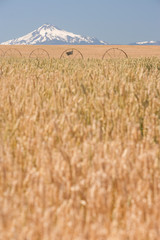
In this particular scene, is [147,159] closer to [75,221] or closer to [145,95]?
[75,221]

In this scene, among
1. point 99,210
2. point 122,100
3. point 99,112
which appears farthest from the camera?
point 122,100

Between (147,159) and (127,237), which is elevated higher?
(147,159)

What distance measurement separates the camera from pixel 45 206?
4.76 feet

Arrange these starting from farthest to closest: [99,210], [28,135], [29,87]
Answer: [29,87] < [28,135] < [99,210]

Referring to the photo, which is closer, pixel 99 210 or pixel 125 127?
pixel 99 210

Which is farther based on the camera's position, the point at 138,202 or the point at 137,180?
the point at 137,180

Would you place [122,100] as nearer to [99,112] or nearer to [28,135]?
[99,112]

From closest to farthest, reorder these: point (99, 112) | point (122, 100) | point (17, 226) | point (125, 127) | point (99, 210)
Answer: point (17, 226)
point (99, 210)
point (125, 127)
point (99, 112)
point (122, 100)

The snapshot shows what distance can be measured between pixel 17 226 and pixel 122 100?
2185mm

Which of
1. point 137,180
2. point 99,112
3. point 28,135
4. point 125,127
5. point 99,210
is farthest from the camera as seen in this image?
point 99,112

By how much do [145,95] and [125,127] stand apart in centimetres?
90

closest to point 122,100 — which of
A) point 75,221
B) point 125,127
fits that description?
point 125,127

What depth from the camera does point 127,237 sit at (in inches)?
52.9

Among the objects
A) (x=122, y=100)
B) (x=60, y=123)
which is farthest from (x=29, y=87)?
(x=60, y=123)
